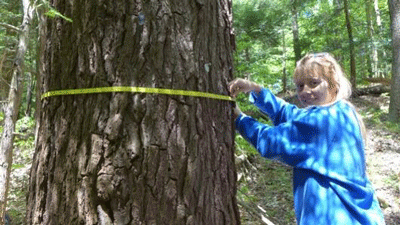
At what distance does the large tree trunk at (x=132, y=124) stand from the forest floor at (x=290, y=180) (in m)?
3.38

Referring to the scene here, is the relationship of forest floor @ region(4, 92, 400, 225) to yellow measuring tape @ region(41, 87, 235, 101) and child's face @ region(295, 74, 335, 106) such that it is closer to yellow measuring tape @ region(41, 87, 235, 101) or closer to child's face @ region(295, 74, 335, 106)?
child's face @ region(295, 74, 335, 106)

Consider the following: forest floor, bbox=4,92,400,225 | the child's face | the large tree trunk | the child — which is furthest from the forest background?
the child's face

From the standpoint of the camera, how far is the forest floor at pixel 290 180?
579 cm

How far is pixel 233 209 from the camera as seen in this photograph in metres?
1.69

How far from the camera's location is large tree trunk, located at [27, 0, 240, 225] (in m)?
1.44

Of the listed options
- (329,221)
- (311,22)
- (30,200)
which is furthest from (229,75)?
(311,22)

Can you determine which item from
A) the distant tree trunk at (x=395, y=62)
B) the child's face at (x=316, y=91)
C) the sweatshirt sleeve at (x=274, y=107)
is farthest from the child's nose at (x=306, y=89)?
the distant tree trunk at (x=395, y=62)

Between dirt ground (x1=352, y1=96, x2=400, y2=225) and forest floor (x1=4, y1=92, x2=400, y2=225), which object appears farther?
dirt ground (x1=352, y1=96, x2=400, y2=225)

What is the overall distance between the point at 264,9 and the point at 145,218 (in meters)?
11.4

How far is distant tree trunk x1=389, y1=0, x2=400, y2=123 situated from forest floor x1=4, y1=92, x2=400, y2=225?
590 mm

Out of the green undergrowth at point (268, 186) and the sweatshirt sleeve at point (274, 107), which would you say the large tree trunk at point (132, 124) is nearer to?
the sweatshirt sleeve at point (274, 107)

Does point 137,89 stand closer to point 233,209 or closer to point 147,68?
point 147,68

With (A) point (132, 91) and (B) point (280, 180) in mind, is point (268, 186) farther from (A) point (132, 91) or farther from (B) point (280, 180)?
(A) point (132, 91)

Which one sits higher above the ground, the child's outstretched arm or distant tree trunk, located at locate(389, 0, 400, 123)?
distant tree trunk, located at locate(389, 0, 400, 123)
